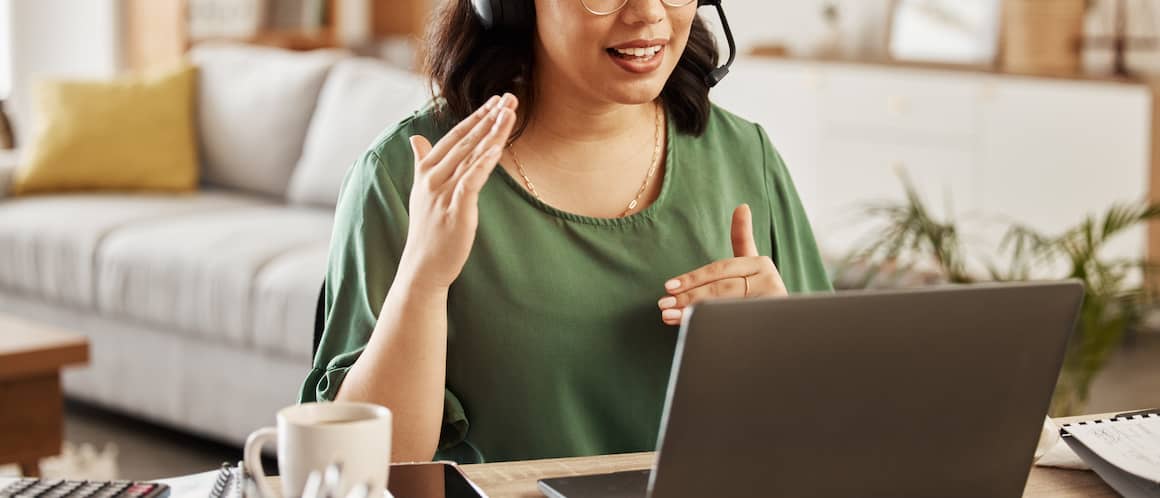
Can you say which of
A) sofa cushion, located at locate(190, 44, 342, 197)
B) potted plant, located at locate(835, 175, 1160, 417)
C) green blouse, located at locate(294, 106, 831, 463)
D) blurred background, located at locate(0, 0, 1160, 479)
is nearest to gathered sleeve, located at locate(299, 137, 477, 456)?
green blouse, located at locate(294, 106, 831, 463)

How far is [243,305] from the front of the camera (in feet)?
10.1

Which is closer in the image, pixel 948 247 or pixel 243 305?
pixel 948 247

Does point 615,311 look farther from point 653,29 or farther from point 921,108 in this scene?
point 921,108

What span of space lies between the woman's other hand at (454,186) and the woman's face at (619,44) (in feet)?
0.62

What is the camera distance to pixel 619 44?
125 centimetres

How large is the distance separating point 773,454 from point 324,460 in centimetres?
27

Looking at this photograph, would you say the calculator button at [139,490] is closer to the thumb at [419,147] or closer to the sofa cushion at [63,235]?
the thumb at [419,147]

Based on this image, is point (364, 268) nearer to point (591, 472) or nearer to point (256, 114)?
point (591, 472)

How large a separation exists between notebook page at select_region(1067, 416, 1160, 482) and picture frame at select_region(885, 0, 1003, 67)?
3805mm

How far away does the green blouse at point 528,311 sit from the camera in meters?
1.30

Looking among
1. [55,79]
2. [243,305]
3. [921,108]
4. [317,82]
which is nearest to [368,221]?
[243,305]

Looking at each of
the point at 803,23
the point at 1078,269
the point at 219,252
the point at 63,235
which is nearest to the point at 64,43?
the point at 63,235

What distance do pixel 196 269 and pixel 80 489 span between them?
221 cm

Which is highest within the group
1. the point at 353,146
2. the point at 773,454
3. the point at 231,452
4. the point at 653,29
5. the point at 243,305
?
the point at 653,29
